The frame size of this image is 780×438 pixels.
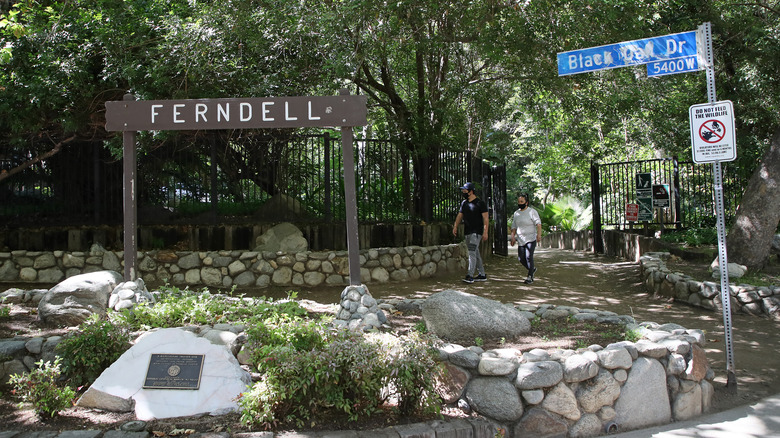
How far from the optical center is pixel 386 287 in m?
10.2

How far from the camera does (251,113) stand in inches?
252

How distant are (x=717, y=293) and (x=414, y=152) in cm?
607

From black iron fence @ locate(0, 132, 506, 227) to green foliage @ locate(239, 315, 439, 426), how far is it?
22.4 feet

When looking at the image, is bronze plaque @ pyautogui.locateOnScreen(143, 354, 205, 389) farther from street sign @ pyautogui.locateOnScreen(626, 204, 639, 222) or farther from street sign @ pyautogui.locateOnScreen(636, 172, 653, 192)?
street sign @ pyautogui.locateOnScreen(626, 204, 639, 222)

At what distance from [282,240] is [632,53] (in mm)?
6766

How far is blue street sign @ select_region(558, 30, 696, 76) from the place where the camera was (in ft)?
18.3

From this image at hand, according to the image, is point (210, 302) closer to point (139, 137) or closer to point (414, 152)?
point (139, 137)

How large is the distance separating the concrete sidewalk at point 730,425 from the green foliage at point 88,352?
418 centimetres

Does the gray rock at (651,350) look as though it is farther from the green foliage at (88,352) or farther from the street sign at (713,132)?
the green foliage at (88,352)

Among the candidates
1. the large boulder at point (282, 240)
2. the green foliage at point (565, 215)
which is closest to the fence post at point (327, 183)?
the large boulder at point (282, 240)

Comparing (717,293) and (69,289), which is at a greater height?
(69,289)

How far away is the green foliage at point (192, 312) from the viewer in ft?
18.5

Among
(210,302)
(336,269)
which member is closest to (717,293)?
(336,269)

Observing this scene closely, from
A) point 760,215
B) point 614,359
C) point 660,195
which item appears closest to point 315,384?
point 614,359
